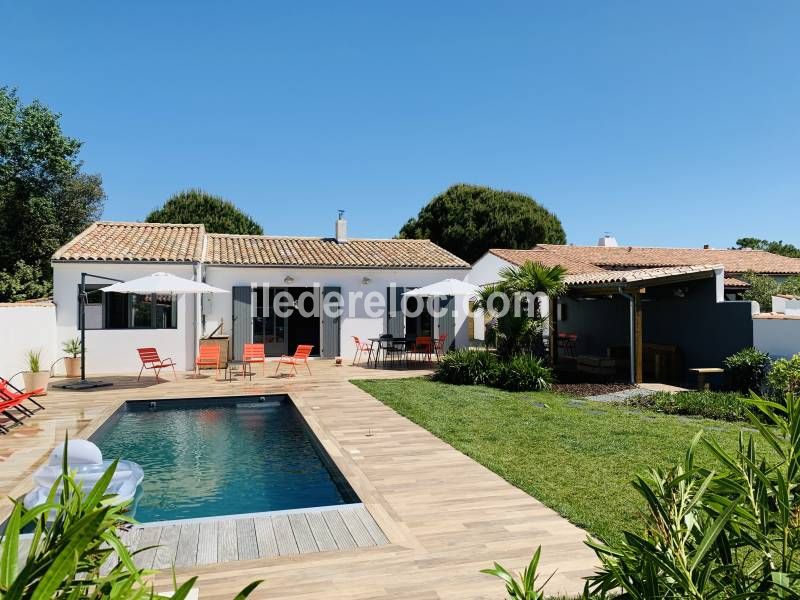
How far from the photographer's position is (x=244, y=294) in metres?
17.7

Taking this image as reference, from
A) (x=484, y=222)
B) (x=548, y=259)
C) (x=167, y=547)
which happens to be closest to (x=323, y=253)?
(x=548, y=259)

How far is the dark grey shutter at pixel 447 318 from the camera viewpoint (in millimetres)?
19359

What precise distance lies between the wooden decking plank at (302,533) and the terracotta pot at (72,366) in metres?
12.1

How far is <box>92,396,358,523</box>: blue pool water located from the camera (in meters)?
6.29

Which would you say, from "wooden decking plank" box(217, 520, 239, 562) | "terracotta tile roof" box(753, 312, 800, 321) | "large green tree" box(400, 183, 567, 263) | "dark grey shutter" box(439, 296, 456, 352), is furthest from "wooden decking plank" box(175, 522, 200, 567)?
"large green tree" box(400, 183, 567, 263)

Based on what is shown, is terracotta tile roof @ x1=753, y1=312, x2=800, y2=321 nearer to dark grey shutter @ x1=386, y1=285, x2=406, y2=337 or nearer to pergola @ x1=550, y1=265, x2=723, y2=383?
pergola @ x1=550, y1=265, x2=723, y2=383

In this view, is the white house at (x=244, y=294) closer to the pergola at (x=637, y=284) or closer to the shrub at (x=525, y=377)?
the shrub at (x=525, y=377)

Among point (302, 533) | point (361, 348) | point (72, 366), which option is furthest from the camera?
point (361, 348)

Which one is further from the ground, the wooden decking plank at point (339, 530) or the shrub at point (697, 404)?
the shrub at point (697, 404)

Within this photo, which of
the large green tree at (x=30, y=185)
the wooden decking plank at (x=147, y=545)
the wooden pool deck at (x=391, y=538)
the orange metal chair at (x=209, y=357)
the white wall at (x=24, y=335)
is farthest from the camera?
the large green tree at (x=30, y=185)

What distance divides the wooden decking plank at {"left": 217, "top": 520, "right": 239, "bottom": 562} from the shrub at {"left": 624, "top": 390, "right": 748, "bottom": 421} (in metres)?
8.75

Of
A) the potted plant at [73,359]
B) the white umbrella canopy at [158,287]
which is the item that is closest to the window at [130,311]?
the potted plant at [73,359]

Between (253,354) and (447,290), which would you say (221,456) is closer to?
(253,354)

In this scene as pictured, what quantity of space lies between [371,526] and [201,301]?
1358cm
